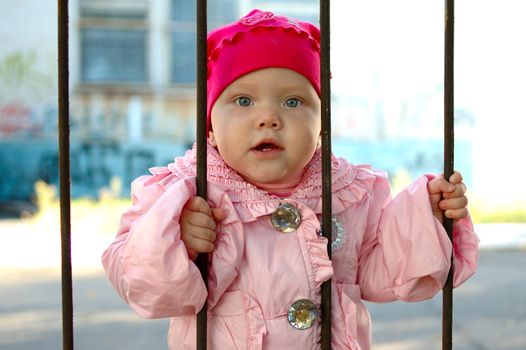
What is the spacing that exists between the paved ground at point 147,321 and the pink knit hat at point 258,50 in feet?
9.88

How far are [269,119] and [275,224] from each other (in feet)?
0.61

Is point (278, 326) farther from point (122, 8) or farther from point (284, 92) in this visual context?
point (122, 8)

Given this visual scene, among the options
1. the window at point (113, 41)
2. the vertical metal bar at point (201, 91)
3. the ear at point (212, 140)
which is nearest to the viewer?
the vertical metal bar at point (201, 91)

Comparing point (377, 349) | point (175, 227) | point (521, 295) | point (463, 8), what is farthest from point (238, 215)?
point (463, 8)

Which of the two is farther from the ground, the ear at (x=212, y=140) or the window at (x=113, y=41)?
the window at (x=113, y=41)

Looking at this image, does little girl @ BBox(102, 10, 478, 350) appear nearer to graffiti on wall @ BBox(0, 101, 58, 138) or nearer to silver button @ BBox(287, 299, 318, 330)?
silver button @ BBox(287, 299, 318, 330)

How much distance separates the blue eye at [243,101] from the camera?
125 centimetres

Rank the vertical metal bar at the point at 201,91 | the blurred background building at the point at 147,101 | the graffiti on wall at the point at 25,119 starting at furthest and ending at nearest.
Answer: the graffiti on wall at the point at 25,119, the blurred background building at the point at 147,101, the vertical metal bar at the point at 201,91

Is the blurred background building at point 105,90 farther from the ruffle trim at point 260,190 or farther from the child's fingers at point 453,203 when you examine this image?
the child's fingers at point 453,203

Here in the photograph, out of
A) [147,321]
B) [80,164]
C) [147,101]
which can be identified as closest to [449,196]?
[147,321]

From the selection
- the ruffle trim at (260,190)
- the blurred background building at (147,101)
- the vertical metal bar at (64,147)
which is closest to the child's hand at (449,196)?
the ruffle trim at (260,190)

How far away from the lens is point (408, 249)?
1.26 m

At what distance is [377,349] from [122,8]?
8469 millimetres

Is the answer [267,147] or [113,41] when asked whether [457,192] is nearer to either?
[267,147]
